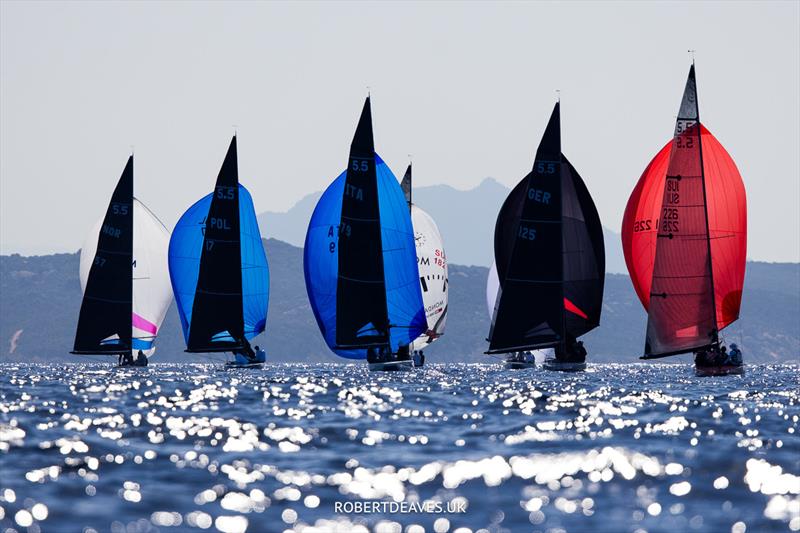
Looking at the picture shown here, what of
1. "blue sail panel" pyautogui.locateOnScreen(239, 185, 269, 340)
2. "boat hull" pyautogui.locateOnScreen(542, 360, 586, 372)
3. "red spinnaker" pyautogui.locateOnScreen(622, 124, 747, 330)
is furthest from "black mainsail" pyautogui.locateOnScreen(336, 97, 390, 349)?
"red spinnaker" pyautogui.locateOnScreen(622, 124, 747, 330)

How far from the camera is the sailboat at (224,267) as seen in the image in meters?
64.9

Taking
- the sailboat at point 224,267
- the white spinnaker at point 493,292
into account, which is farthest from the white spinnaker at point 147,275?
the white spinnaker at point 493,292

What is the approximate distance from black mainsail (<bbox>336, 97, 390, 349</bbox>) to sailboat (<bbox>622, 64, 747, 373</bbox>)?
38.0 feet

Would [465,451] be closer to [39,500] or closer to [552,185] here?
[39,500]

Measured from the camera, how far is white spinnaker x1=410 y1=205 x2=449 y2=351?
237 feet

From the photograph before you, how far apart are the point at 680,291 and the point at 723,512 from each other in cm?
3720

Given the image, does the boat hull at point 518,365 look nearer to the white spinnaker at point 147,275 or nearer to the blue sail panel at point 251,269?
the blue sail panel at point 251,269

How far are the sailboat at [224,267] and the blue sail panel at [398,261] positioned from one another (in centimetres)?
1019

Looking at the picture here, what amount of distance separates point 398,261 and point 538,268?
6.10m

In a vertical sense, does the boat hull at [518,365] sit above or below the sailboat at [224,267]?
below

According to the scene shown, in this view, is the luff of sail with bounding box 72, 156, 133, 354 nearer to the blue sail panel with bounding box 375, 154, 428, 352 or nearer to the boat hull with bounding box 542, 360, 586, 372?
the blue sail panel with bounding box 375, 154, 428, 352

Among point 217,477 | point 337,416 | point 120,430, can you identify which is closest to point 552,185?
point 337,416

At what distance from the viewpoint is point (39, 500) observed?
658 inches

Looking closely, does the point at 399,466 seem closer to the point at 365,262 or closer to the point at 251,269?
the point at 365,262
